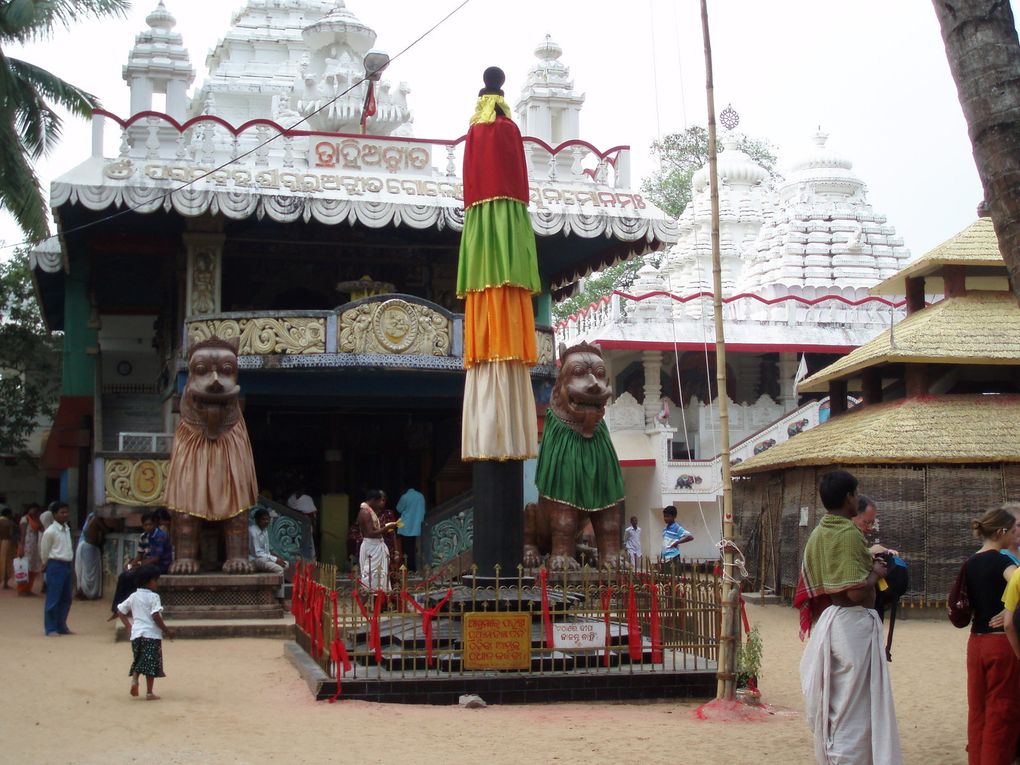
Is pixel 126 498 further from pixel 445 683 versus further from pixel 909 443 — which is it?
pixel 909 443

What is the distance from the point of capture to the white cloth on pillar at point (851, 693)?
6711 millimetres

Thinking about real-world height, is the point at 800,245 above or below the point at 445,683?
above

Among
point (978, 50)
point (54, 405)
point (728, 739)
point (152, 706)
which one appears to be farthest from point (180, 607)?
point (54, 405)

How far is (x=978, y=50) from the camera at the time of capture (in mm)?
6336

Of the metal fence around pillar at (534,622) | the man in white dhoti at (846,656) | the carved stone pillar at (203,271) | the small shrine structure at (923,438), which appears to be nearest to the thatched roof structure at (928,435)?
the small shrine structure at (923,438)

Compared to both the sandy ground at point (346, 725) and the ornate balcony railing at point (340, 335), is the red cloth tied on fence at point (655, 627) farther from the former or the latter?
the ornate balcony railing at point (340, 335)

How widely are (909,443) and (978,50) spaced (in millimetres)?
12103

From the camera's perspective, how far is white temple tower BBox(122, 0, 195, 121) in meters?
20.8

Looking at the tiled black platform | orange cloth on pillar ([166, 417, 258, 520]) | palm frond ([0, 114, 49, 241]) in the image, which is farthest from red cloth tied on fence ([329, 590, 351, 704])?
palm frond ([0, 114, 49, 241])

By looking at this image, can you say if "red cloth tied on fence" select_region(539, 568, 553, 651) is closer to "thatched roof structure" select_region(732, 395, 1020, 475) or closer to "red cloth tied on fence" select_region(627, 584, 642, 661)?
"red cloth tied on fence" select_region(627, 584, 642, 661)

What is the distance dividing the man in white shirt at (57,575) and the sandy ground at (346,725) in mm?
1812

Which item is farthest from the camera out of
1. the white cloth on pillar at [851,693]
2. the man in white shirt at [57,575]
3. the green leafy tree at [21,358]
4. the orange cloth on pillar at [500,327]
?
the green leafy tree at [21,358]

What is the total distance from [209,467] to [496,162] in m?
6.51

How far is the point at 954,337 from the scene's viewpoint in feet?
62.5
